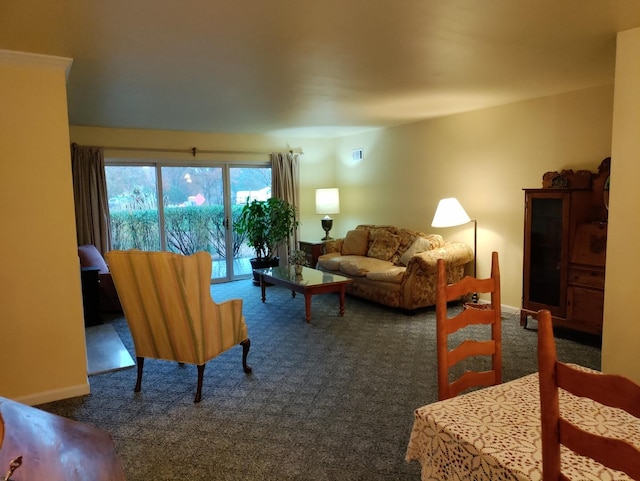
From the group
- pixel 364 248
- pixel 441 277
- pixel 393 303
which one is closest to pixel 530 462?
pixel 441 277

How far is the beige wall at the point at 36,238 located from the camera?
287cm

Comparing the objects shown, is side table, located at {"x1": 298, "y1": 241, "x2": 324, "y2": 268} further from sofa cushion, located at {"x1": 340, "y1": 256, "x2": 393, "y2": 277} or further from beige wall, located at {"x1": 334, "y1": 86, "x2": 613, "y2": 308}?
beige wall, located at {"x1": 334, "y1": 86, "x2": 613, "y2": 308}

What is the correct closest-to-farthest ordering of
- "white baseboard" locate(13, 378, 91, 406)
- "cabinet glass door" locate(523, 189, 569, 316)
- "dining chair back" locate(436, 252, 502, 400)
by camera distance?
"dining chair back" locate(436, 252, 502, 400) → "white baseboard" locate(13, 378, 91, 406) → "cabinet glass door" locate(523, 189, 569, 316)

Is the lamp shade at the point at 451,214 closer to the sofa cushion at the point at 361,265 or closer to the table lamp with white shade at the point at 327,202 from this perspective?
the sofa cushion at the point at 361,265

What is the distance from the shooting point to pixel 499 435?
1.24 m

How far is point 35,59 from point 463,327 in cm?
309

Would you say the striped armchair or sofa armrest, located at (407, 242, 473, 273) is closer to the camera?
the striped armchair

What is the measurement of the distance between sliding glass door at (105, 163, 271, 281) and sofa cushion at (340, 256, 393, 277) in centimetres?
220

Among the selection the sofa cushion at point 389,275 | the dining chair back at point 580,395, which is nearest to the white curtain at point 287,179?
the sofa cushion at point 389,275

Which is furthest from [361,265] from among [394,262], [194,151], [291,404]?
[194,151]

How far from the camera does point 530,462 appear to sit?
1.11m

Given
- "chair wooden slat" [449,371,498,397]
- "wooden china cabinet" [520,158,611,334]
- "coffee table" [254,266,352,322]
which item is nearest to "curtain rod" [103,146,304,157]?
"coffee table" [254,266,352,322]

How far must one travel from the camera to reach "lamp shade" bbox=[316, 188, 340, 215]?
7.31 m

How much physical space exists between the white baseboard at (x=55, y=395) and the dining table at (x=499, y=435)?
2.69m
